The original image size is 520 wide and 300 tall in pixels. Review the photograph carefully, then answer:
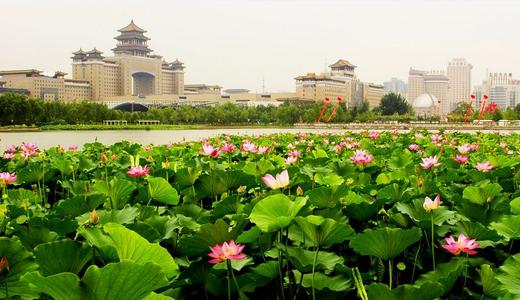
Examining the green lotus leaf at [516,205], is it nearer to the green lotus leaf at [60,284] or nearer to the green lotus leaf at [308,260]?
the green lotus leaf at [308,260]

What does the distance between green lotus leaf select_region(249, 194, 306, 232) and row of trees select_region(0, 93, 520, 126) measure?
30626 mm

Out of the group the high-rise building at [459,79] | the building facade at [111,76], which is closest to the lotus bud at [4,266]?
the building facade at [111,76]

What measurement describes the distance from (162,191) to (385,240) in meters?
0.73

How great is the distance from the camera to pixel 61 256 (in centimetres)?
88

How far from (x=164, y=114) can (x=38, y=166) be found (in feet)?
142

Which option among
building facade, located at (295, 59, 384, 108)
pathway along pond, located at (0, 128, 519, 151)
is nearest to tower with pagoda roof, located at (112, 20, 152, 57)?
building facade, located at (295, 59, 384, 108)

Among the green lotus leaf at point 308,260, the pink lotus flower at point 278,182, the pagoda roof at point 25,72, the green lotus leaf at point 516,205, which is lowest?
the green lotus leaf at point 308,260

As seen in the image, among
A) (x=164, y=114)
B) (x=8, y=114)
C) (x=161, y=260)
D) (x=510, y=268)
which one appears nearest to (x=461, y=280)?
(x=510, y=268)

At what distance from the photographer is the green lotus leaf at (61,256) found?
2.84 feet

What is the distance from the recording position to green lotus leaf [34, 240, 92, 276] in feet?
2.84

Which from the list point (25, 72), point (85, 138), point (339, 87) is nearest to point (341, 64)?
point (339, 87)

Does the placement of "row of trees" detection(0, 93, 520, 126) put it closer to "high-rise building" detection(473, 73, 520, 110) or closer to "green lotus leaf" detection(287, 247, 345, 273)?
"green lotus leaf" detection(287, 247, 345, 273)

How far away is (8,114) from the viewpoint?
29016 millimetres

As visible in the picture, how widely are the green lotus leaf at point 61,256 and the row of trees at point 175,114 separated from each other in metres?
30.7
